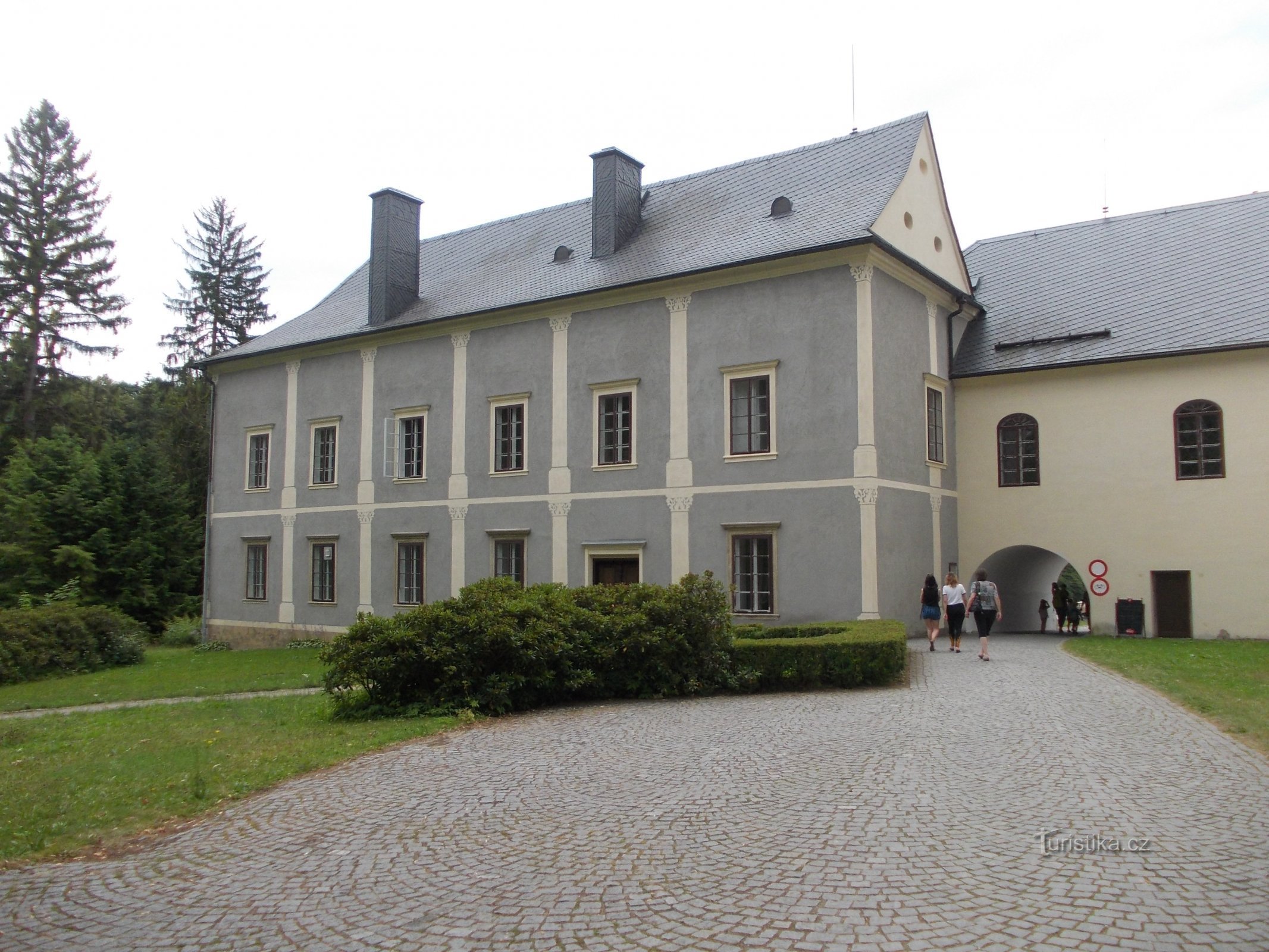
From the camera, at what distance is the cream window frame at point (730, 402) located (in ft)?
68.8

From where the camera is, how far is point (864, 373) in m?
20.1

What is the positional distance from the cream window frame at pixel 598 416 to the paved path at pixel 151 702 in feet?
25.7

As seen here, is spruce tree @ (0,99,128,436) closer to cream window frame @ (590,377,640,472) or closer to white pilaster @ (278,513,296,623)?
white pilaster @ (278,513,296,623)

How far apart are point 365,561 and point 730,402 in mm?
10886

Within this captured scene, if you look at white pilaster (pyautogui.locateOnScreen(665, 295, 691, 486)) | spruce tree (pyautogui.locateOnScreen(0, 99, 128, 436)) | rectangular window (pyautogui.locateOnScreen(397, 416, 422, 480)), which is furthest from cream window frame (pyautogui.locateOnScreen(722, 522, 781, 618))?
spruce tree (pyautogui.locateOnScreen(0, 99, 128, 436))

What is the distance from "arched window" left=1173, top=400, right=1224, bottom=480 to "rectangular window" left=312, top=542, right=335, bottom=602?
785 inches

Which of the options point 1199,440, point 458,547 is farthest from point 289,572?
point 1199,440

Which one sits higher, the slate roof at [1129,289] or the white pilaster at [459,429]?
the slate roof at [1129,289]

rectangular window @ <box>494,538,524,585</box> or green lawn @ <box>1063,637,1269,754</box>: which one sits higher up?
rectangular window @ <box>494,538,524,585</box>

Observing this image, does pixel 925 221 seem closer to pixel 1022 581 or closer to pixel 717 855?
pixel 1022 581

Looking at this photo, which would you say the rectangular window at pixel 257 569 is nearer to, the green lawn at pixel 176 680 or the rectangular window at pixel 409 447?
the green lawn at pixel 176 680

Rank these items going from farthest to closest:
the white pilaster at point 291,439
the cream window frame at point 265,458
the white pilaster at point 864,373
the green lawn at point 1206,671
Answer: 1. the cream window frame at point 265,458
2. the white pilaster at point 291,439
3. the white pilaster at point 864,373
4. the green lawn at point 1206,671

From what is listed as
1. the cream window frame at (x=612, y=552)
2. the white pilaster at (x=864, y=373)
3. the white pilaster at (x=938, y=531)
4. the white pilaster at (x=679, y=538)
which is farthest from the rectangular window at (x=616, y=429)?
the white pilaster at (x=938, y=531)

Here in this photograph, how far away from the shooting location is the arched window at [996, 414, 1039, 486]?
2294 centimetres
